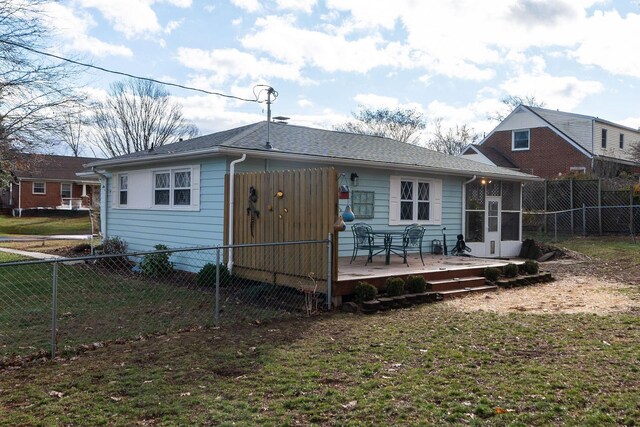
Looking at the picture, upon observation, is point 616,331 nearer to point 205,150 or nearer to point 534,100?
point 205,150

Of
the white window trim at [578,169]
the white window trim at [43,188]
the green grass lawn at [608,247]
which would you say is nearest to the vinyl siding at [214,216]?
the green grass lawn at [608,247]

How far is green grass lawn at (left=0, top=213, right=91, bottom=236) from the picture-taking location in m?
27.1

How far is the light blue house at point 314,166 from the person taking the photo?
11.2 m

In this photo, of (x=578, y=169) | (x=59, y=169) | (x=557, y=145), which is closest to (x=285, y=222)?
(x=578, y=169)

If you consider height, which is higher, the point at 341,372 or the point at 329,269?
the point at 329,269

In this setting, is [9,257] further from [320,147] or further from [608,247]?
[608,247]

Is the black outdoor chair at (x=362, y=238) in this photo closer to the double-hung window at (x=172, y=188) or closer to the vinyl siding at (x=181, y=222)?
the vinyl siding at (x=181, y=222)

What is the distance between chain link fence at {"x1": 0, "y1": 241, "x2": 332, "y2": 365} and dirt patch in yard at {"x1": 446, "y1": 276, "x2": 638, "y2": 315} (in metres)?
2.57

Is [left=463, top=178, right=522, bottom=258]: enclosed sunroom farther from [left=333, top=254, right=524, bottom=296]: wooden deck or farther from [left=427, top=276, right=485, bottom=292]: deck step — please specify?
[left=427, top=276, right=485, bottom=292]: deck step

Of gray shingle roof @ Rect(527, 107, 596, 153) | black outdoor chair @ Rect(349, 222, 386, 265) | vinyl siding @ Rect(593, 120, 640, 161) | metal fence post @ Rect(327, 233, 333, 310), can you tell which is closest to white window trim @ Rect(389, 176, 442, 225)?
black outdoor chair @ Rect(349, 222, 386, 265)

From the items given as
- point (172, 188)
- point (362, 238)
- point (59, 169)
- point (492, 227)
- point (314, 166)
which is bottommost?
point (362, 238)

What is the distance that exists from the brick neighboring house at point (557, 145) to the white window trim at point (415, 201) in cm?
1682

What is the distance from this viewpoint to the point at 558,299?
30.0ft

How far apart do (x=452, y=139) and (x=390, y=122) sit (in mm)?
6351
